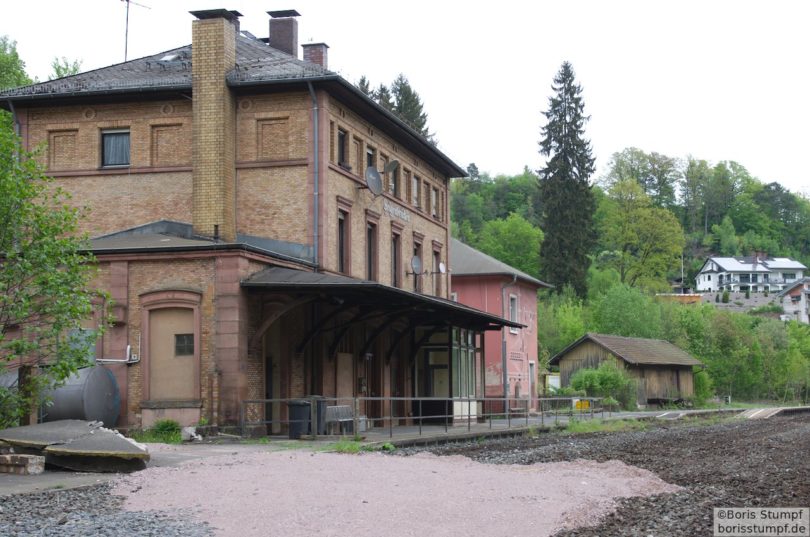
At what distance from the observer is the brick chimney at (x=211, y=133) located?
28.1m

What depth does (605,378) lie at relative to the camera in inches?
2068

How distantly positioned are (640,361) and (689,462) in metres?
36.9

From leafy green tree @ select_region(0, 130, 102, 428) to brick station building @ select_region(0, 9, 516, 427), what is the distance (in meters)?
6.91

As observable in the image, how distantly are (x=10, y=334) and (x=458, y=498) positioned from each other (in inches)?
556

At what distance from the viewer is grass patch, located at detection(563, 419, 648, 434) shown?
32.4m

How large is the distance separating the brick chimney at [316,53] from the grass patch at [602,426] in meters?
13.1

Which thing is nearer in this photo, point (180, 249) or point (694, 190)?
point (180, 249)

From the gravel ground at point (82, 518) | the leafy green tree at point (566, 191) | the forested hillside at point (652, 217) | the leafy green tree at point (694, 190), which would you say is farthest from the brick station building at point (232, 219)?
the leafy green tree at point (694, 190)

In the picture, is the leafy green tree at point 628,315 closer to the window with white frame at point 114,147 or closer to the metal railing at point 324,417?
the metal railing at point 324,417

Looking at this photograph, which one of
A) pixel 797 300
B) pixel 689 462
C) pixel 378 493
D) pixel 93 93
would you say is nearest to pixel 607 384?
pixel 93 93

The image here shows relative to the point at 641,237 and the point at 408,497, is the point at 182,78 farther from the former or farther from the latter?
the point at 641,237

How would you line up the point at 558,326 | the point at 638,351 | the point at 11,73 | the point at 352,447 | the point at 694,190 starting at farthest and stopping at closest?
1. the point at 694,190
2. the point at 558,326
3. the point at 638,351
4. the point at 11,73
5. the point at 352,447

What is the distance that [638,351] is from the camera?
58438 millimetres

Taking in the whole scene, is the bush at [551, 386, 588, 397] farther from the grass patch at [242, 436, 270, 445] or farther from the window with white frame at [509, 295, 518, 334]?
the grass patch at [242, 436, 270, 445]
